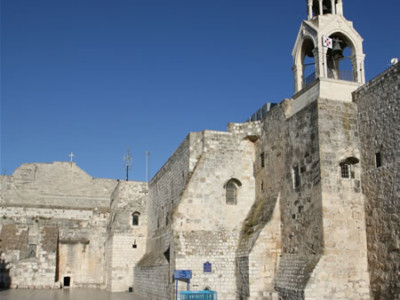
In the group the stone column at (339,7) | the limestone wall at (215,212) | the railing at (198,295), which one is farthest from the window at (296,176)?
the stone column at (339,7)

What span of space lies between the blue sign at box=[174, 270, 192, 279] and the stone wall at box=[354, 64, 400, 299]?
250 inches

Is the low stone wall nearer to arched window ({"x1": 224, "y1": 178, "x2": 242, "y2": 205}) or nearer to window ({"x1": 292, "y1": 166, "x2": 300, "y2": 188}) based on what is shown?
arched window ({"x1": 224, "y1": 178, "x2": 242, "y2": 205})

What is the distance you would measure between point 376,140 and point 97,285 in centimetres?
2143

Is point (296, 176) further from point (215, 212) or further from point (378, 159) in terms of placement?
point (215, 212)

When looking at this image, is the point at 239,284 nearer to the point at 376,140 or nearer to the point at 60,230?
the point at 376,140

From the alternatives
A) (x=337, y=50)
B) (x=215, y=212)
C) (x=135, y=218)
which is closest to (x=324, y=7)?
(x=337, y=50)

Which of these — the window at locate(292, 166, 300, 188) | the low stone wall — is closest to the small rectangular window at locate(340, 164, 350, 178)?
the window at locate(292, 166, 300, 188)

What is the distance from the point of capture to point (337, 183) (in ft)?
45.2

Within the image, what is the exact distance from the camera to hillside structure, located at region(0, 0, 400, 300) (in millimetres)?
13122

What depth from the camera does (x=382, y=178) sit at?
13070 mm

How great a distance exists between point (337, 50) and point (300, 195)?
5360 millimetres

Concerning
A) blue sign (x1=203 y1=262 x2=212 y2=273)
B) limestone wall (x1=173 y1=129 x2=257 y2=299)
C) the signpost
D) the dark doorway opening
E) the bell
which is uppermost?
the bell

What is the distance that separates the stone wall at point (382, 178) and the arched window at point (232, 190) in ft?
18.5

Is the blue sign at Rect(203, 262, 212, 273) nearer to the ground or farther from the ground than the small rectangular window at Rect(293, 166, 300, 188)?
nearer to the ground
